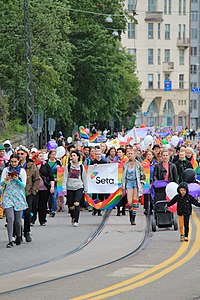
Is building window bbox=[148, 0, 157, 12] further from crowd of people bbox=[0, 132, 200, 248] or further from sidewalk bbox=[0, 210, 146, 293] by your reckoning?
sidewalk bbox=[0, 210, 146, 293]

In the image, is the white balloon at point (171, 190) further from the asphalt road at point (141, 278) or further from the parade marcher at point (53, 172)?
the parade marcher at point (53, 172)

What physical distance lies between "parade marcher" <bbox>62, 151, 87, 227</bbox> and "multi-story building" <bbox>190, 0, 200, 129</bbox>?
414ft

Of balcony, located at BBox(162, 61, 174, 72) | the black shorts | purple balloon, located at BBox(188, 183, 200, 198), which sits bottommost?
the black shorts

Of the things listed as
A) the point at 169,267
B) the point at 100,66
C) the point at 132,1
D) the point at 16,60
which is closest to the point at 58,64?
the point at 16,60

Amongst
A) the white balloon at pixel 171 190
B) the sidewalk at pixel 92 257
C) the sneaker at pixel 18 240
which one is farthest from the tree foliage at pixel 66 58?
the sneaker at pixel 18 240

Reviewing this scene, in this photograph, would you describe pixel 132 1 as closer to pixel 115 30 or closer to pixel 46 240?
pixel 115 30

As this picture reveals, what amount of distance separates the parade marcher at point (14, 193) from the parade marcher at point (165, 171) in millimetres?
4933

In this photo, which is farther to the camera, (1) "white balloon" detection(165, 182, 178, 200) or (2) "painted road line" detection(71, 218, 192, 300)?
(1) "white balloon" detection(165, 182, 178, 200)

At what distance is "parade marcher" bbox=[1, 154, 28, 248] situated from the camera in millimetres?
17516

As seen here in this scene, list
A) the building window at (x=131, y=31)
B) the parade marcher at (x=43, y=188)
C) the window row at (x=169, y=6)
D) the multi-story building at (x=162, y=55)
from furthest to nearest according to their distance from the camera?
the window row at (x=169, y=6)
the multi-story building at (x=162, y=55)
the building window at (x=131, y=31)
the parade marcher at (x=43, y=188)

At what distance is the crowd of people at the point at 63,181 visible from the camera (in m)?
17.7

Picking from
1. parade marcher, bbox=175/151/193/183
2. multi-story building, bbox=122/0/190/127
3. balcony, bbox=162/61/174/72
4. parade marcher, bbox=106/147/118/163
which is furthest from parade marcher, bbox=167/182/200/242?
balcony, bbox=162/61/174/72

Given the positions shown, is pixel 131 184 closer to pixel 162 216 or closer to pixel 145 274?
pixel 162 216

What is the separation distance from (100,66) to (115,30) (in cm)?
391
